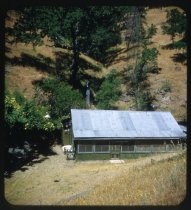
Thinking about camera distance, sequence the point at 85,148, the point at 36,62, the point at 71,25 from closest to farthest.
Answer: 1. the point at 85,148
2. the point at 71,25
3. the point at 36,62

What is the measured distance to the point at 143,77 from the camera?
4884 cm

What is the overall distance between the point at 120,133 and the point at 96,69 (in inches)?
835

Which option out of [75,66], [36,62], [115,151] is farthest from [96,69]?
[115,151]

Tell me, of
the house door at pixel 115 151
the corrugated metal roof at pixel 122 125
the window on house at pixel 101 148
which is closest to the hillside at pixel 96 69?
the corrugated metal roof at pixel 122 125

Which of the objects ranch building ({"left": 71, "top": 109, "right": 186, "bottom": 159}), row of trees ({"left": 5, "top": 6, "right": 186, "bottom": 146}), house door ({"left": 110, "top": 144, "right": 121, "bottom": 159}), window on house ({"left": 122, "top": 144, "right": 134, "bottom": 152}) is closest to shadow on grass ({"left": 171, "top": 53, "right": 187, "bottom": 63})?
row of trees ({"left": 5, "top": 6, "right": 186, "bottom": 146})

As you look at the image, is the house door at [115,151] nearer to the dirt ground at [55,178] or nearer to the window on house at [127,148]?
the window on house at [127,148]

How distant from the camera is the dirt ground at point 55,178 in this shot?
69.9ft

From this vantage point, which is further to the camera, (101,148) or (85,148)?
(101,148)

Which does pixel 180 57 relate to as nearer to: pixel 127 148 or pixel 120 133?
pixel 127 148

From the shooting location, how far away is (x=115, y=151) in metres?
32.4

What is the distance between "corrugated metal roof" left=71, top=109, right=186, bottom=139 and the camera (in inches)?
1247

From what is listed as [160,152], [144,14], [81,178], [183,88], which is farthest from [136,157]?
[144,14]

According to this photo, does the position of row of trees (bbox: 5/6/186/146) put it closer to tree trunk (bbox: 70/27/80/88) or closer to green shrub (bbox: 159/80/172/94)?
tree trunk (bbox: 70/27/80/88)

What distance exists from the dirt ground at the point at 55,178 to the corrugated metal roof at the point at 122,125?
110 inches
